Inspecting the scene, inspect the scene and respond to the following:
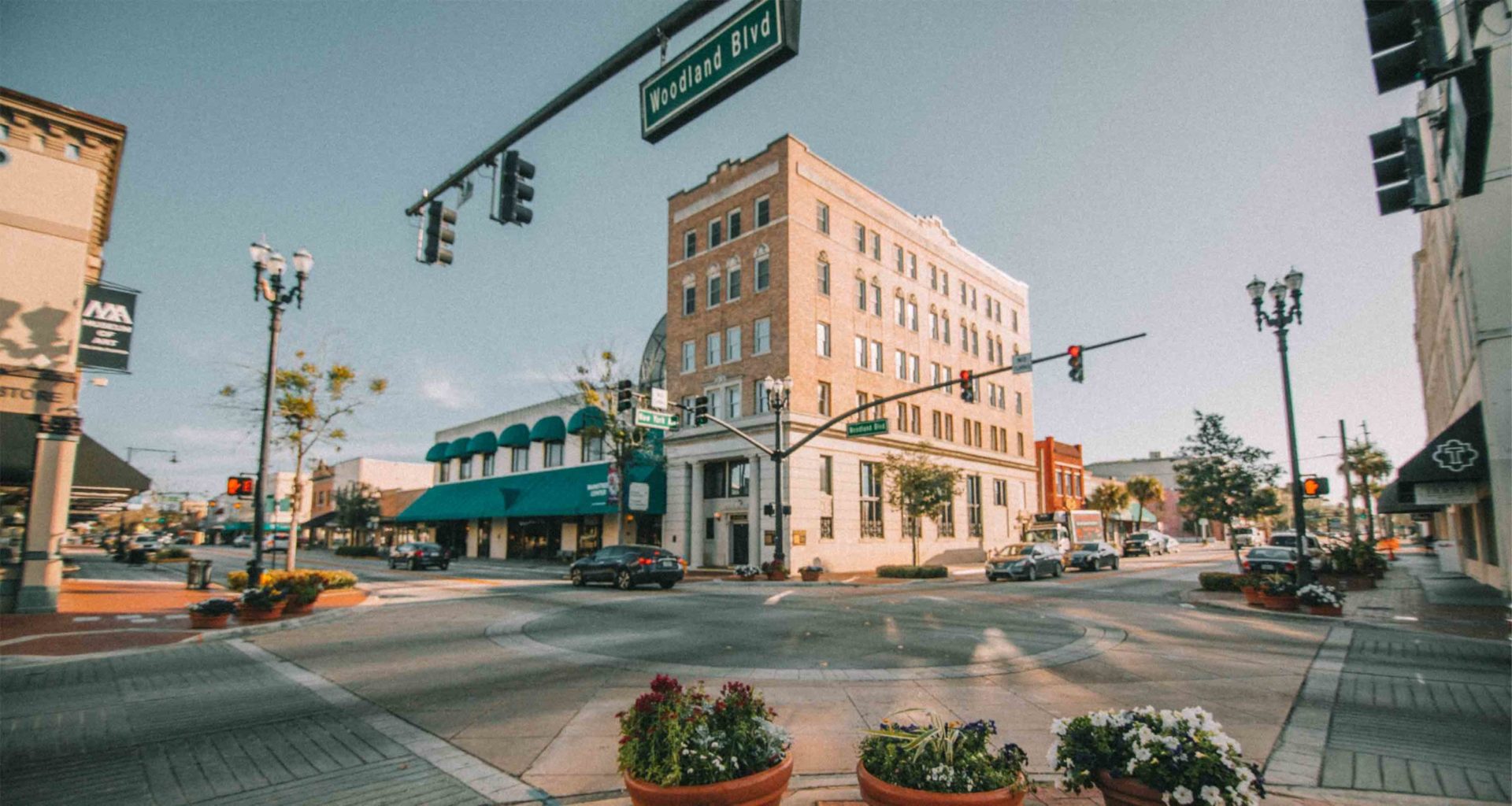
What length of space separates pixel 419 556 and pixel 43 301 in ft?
78.2

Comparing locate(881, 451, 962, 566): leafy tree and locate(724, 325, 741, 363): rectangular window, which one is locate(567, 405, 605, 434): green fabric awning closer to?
locate(724, 325, 741, 363): rectangular window

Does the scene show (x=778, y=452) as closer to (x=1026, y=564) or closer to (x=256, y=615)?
(x=1026, y=564)

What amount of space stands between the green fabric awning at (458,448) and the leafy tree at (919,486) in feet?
111

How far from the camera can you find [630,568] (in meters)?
24.5

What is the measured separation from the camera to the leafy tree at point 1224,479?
99.2 ft

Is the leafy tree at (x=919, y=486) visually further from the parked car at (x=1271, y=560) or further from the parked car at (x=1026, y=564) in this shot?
the parked car at (x=1271, y=560)

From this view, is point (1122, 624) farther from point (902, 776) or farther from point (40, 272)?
point (40, 272)

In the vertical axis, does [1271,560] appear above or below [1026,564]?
above

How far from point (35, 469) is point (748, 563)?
26369mm

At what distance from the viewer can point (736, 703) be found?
4199 millimetres

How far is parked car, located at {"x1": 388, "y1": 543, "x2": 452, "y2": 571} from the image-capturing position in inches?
1483

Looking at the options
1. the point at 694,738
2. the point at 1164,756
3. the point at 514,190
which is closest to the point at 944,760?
the point at 1164,756

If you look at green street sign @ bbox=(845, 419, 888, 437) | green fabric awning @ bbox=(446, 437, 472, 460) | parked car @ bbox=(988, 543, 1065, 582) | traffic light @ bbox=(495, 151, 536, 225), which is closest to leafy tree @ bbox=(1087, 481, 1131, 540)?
parked car @ bbox=(988, 543, 1065, 582)

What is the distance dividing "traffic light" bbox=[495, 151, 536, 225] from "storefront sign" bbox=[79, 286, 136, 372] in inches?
600
